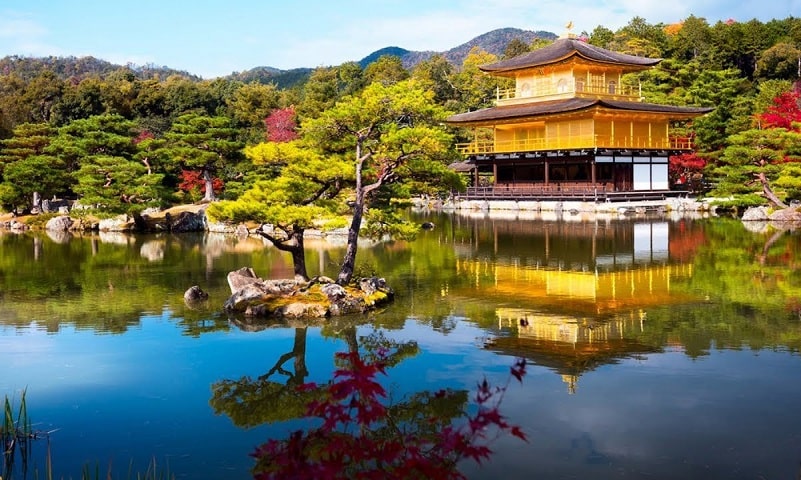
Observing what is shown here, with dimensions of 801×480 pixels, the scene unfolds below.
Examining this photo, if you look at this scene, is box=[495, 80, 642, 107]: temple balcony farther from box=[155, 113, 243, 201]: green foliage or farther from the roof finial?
box=[155, 113, 243, 201]: green foliage

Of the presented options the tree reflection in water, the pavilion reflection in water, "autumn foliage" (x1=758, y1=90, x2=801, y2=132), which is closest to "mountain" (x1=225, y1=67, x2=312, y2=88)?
"autumn foliage" (x1=758, y1=90, x2=801, y2=132)

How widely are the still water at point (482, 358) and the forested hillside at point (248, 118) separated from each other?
4411 millimetres

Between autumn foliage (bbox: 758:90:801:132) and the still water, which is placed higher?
autumn foliage (bbox: 758:90:801:132)

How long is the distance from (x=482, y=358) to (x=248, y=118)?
175ft

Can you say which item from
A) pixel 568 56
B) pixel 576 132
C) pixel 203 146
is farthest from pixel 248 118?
pixel 576 132

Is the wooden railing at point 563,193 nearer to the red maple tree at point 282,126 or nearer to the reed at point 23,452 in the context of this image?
the red maple tree at point 282,126

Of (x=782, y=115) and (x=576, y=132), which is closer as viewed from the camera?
(x=782, y=115)

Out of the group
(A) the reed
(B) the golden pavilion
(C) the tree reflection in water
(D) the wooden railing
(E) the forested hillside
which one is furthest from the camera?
(B) the golden pavilion

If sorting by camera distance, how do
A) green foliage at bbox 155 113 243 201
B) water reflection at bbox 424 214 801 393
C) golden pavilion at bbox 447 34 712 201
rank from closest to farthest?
water reflection at bbox 424 214 801 393, green foliage at bbox 155 113 243 201, golden pavilion at bbox 447 34 712 201

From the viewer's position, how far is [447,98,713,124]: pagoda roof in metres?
40.6

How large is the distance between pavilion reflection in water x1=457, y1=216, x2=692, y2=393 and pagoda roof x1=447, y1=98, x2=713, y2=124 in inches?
515

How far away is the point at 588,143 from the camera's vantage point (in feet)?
134

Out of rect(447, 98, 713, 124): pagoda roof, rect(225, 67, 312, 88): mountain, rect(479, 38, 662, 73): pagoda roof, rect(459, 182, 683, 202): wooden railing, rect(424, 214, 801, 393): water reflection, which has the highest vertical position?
rect(225, 67, 312, 88): mountain

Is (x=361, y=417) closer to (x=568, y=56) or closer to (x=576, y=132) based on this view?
(x=576, y=132)
